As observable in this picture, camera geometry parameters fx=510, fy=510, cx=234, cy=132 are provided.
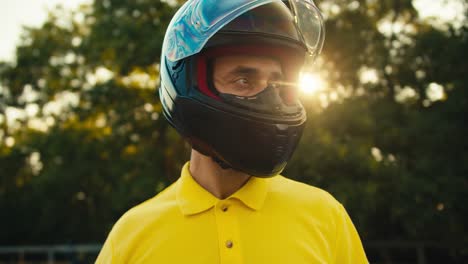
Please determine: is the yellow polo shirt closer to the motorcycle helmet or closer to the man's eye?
the motorcycle helmet

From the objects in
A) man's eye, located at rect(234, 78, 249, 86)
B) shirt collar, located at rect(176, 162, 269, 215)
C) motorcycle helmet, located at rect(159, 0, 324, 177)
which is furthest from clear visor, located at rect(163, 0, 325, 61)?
shirt collar, located at rect(176, 162, 269, 215)

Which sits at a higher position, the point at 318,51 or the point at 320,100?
the point at 318,51

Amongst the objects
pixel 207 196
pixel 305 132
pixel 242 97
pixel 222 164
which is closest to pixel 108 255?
pixel 207 196

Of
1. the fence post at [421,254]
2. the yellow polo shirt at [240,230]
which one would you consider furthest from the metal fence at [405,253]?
the yellow polo shirt at [240,230]

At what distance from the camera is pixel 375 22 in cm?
1816

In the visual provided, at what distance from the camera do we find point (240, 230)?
1773 mm

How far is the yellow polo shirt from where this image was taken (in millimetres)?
1737

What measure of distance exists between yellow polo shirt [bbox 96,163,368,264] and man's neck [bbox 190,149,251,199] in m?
0.04

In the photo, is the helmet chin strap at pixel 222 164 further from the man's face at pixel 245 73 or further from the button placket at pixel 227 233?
the man's face at pixel 245 73

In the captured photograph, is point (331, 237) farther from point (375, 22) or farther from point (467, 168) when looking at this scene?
point (375, 22)

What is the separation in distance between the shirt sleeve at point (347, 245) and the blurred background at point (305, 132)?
27.9ft

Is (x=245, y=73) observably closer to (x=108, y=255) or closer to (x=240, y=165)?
(x=240, y=165)

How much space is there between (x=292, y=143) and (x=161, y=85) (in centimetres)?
72

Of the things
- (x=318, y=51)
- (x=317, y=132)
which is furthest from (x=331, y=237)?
(x=317, y=132)
